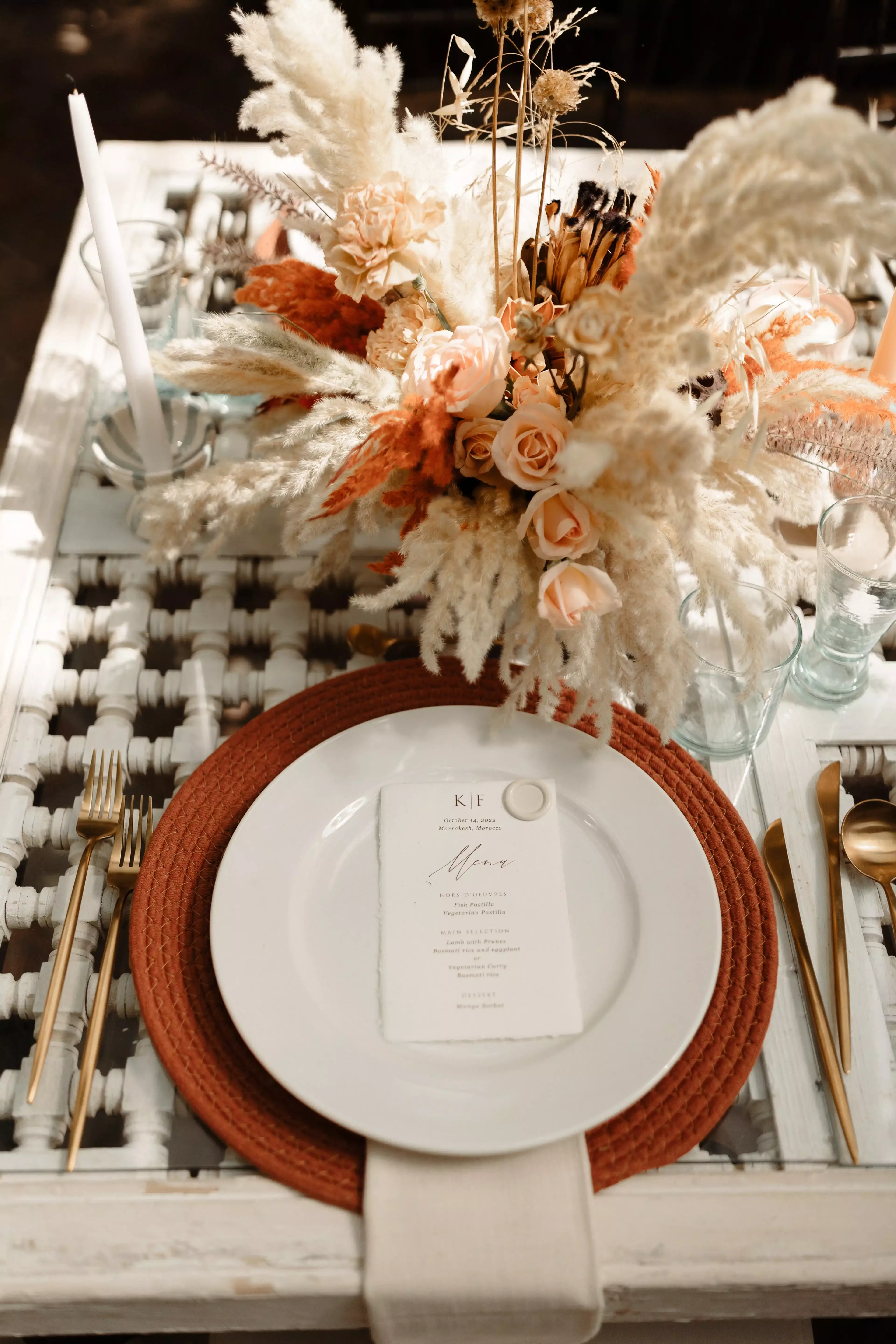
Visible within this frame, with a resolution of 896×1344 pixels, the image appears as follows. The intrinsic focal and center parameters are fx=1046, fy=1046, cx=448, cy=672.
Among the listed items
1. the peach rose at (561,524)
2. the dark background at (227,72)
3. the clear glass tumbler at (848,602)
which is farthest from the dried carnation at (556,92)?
the dark background at (227,72)

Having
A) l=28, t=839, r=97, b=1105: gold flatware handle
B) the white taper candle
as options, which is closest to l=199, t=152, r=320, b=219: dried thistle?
the white taper candle

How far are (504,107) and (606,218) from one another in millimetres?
655

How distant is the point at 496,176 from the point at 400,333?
0.44 ft

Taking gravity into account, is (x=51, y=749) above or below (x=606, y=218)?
below

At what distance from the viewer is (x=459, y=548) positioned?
28.4 inches

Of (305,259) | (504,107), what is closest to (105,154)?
(305,259)

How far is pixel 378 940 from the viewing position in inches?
27.7

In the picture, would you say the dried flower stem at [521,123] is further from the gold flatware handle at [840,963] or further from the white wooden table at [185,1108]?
the gold flatware handle at [840,963]

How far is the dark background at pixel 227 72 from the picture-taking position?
1701mm

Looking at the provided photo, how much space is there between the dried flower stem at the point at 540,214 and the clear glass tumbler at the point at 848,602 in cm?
29

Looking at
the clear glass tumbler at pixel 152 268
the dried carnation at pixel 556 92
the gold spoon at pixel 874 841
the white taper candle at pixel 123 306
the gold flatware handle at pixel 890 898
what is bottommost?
the gold flatware handle at pixel 890 898

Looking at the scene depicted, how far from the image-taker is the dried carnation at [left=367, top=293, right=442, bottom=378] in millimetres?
798

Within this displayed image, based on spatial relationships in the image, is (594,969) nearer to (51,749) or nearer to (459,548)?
(459,548)

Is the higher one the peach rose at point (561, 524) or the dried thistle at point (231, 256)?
the dried thistle at point (231, 256)
